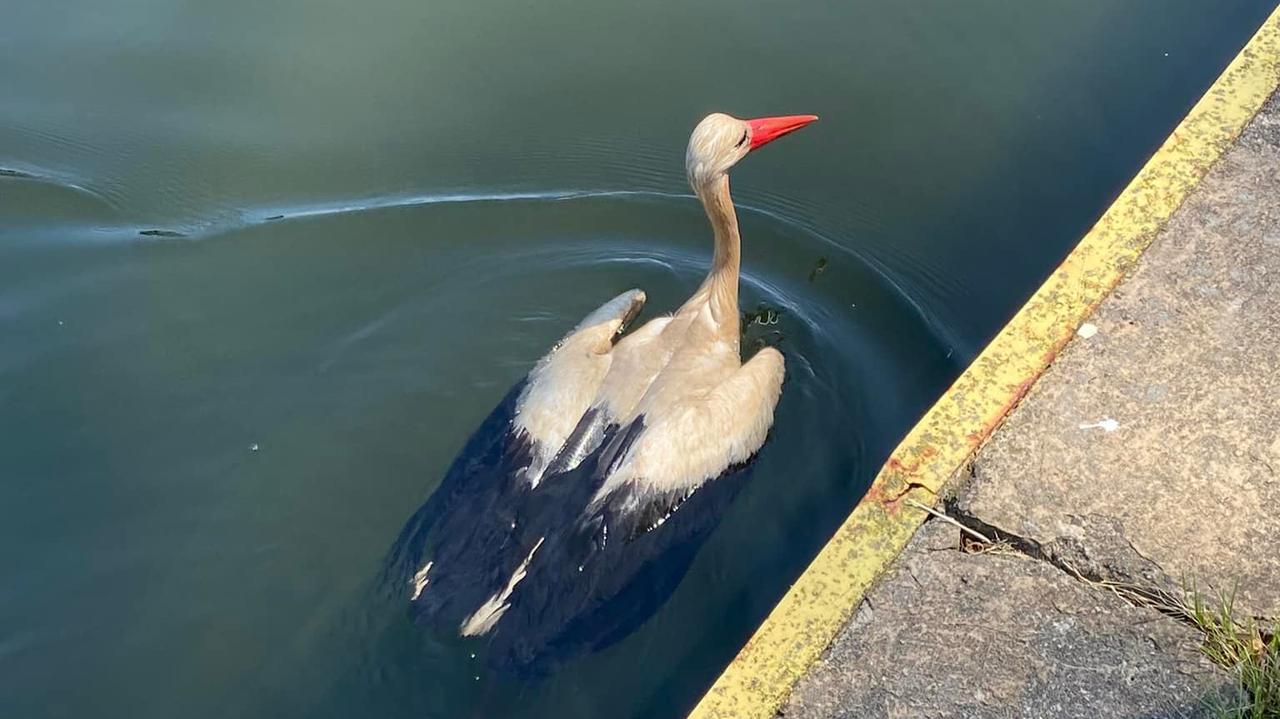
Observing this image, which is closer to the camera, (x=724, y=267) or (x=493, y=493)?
(x=493, y=493)

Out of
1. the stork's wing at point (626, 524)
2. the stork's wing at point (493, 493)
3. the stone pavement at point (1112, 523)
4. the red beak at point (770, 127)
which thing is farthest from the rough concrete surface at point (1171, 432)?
the stork's wing at point (493, 493)

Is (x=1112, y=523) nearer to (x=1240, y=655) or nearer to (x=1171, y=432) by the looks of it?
(x=1171, y=432)

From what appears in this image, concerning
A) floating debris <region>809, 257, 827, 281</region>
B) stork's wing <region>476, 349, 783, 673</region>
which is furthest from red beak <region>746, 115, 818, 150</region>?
floating debris <region>809, 257, 827, 281</region>

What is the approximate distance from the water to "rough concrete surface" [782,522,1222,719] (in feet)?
4.32

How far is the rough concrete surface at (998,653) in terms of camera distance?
3617 millimetres

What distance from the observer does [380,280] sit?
22.2ft

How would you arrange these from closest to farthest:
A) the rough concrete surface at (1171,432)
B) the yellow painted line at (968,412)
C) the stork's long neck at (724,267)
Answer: the yellow painted line at (968,412) < the rough concrete surface at (1171,432) < the stork's long neck at (724,267)

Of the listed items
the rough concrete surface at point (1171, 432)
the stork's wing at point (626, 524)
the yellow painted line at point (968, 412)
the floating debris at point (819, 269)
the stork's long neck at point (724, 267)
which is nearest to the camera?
the yellow painted line at point (968, 412)

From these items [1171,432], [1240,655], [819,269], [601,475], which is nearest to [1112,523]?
[1171,432]

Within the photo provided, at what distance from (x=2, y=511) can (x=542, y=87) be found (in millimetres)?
4043

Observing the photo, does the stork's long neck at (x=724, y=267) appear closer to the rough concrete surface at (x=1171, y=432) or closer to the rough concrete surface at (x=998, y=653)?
the rough concrete surface at (x=1171, y=432)

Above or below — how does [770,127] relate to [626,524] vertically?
above

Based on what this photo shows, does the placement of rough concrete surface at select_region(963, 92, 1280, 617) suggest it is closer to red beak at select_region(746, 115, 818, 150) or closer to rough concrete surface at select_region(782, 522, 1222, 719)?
rough concrete surface at select_region(782, 522, 1222, 719)

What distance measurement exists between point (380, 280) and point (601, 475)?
218 cm
